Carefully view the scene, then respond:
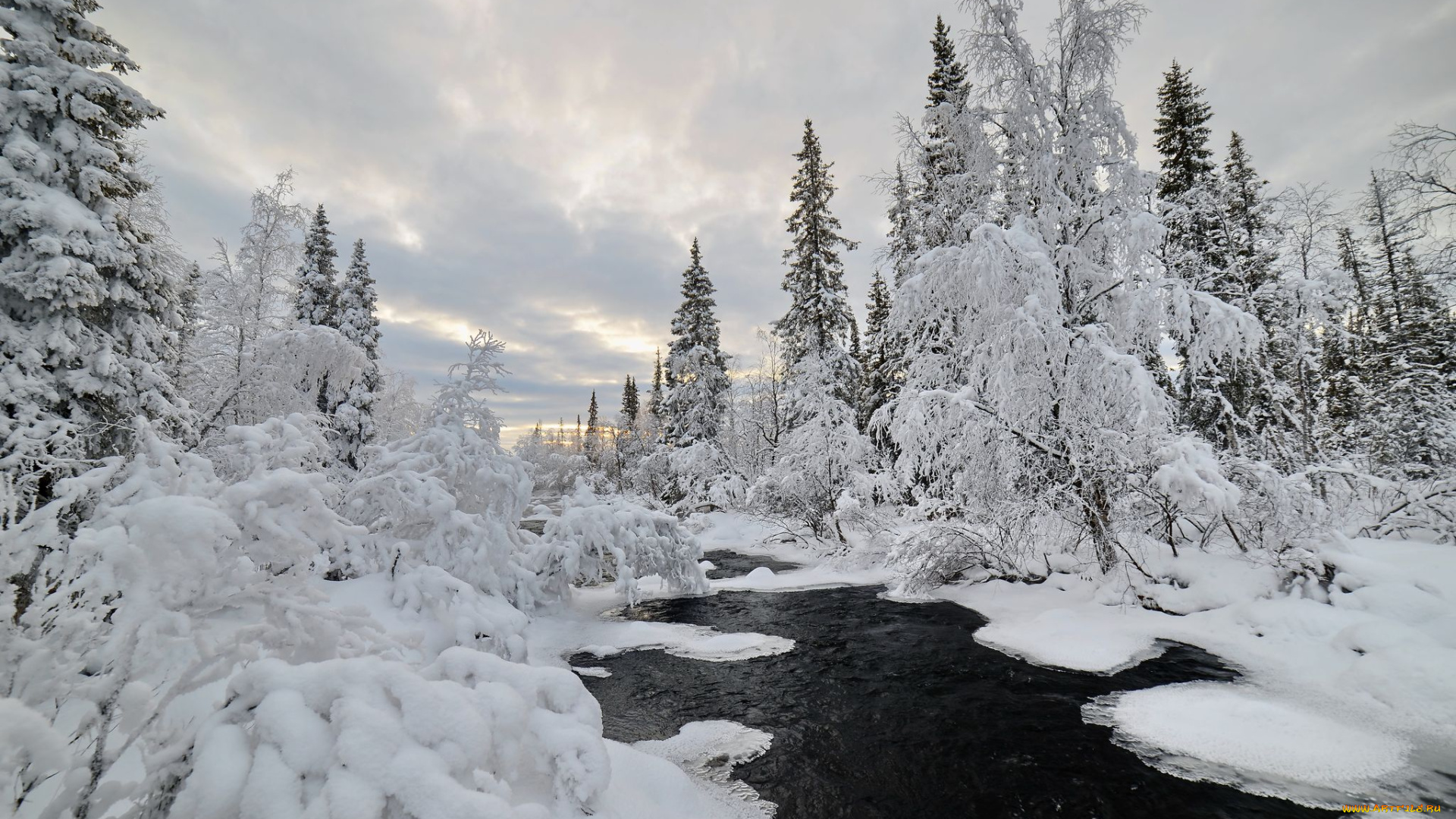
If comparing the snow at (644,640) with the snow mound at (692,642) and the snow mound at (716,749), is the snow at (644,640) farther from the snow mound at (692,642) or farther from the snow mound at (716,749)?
the snow mound at (716,749)

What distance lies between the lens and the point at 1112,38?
32.6 feet

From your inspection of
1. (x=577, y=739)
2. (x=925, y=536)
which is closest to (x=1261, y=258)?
(x=925, y=536)

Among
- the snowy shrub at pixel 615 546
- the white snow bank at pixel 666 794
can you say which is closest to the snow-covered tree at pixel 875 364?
the snowy shrub at pixel 615 546

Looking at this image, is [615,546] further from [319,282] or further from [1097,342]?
[319,282]

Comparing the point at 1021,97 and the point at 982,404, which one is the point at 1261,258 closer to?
the point at 1021,97

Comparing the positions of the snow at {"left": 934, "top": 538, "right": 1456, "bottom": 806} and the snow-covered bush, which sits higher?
the snow-covered bush

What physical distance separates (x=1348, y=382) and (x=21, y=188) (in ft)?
134

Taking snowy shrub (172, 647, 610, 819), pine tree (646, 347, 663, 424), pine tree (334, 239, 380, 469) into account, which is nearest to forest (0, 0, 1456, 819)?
snowy shrub (172, 647, 610, 819)

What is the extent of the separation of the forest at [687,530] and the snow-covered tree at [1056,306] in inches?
3.0

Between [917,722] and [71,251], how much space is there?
44.7ft

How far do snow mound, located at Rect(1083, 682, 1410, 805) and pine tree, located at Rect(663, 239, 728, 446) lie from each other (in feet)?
70.6

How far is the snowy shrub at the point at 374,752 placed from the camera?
2.01 meters

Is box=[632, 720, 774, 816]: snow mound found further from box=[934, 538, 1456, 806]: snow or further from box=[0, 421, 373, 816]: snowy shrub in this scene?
box=[934, 538, 1456, 806]: snow

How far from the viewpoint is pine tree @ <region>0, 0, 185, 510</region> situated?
815 cm
